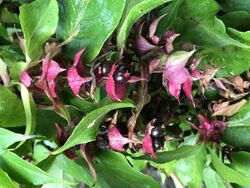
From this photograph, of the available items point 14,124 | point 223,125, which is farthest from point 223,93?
point 14,124

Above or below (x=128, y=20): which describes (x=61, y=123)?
below

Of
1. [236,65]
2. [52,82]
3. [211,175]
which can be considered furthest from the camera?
[211,175]

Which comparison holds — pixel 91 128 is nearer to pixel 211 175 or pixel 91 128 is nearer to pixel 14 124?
A: pixel 14 124

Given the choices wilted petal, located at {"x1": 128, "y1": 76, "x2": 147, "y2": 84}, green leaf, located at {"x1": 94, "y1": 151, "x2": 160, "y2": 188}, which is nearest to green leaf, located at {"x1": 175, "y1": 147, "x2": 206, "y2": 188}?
green leaf, located at {"x1": 94, "y1": 151, "x2": 160, "y2": 188}

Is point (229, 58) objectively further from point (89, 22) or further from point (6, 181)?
point (6, 181)

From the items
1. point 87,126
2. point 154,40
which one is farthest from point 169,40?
point 87,126

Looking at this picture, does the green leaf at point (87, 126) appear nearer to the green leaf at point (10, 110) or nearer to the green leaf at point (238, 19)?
the green leaf at point (10, 110)

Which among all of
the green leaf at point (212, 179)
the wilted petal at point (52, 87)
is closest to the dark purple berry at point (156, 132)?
the wilted petal at point (52, 87)
